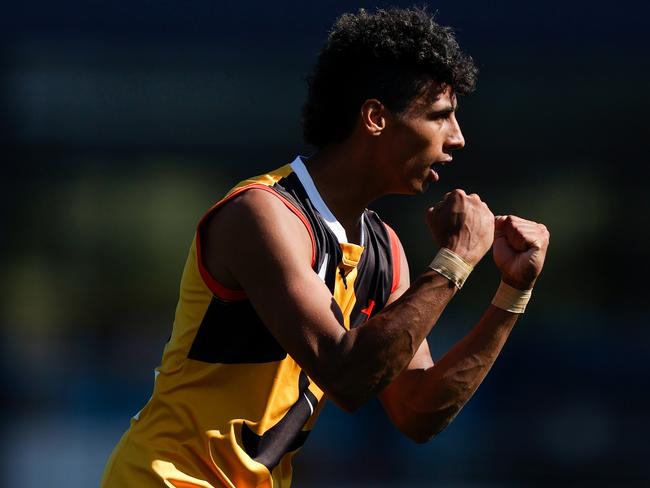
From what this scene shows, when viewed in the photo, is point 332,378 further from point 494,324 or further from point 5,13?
point 5,13

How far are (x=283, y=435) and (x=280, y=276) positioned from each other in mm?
482

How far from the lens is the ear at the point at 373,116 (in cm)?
295

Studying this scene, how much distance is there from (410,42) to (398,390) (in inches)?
36.5

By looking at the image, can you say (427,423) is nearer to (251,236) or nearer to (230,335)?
(230,335)

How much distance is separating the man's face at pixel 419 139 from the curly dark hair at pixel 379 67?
0.11 feet

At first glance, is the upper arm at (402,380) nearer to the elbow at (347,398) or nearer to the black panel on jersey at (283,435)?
the black panel on jersey at (283,435)

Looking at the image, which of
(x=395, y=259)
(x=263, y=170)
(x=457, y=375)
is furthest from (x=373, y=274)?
(x=263, y=170)

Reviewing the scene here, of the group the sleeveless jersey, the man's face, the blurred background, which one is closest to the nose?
the man's face

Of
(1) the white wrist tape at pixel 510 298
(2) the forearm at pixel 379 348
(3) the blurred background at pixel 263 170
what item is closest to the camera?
(2) the forearm at pixel 379 348

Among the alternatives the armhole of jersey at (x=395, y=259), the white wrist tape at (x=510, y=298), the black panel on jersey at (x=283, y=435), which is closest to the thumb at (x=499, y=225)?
the white wrist tape at (x=510, y=298)

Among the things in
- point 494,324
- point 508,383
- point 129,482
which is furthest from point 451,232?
point 508,383

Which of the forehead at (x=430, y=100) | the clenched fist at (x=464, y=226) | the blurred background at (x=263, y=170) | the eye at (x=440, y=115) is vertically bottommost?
the blurred background at (x=263, y=170)

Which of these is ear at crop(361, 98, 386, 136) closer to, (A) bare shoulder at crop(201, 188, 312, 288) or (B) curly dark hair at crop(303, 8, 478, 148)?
(B) curly dark hair at crop(303, 8, 478, 148)

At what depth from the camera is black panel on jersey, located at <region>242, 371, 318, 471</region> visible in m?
2.81
